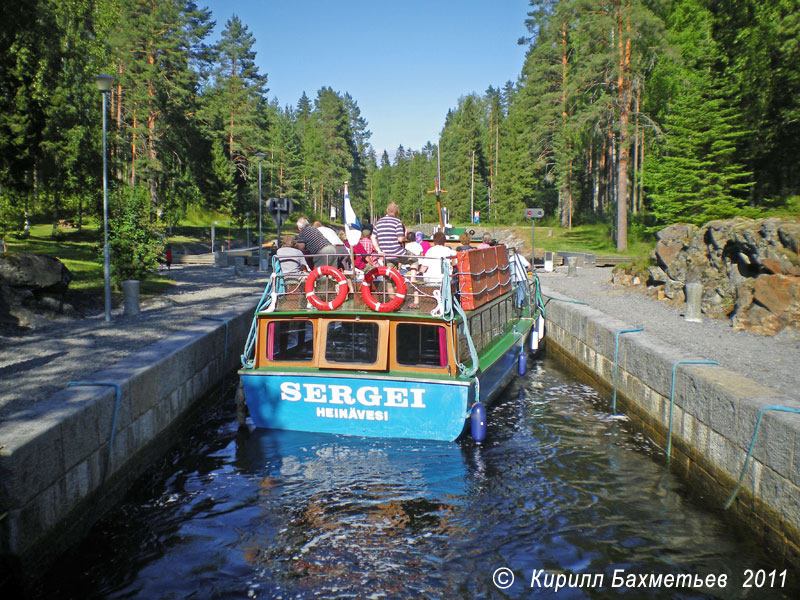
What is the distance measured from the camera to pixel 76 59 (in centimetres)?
2734

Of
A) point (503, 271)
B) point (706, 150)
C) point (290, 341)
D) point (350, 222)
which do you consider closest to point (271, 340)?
point (290, 341)

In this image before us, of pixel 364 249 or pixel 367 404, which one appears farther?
pixel 364 249

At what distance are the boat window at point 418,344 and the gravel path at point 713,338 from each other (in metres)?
3.79

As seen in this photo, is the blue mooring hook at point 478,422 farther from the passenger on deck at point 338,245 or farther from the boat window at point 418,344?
the passenger on deck at point 338,245

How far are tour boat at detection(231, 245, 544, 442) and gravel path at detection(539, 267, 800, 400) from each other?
3581 mm

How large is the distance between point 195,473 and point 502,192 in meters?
67.0

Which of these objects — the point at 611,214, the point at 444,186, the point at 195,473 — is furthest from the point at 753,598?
the point at 444,186

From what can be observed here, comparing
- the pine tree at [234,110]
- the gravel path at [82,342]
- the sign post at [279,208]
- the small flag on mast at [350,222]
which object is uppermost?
the pine tree at [234,110]

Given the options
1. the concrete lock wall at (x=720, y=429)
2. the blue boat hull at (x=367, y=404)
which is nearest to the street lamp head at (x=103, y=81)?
the blue boat hull at (x=367, y=404)

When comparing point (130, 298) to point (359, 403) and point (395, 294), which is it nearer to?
point (359, 403)

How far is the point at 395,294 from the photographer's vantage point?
9891 millimetres

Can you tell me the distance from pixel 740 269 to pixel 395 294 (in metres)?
10.6

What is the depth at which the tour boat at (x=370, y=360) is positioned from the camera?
9758 mm

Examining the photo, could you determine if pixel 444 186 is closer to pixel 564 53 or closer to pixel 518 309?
pixel 564 53
